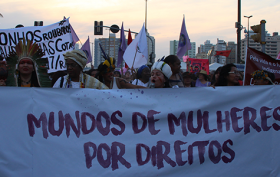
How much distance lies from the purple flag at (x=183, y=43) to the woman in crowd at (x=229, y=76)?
4539 mm

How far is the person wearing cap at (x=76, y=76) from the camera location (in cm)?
353

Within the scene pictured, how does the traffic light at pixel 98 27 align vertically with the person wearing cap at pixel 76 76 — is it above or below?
above

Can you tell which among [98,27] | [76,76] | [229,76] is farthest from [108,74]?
[98,27]

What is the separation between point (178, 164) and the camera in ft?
9.93

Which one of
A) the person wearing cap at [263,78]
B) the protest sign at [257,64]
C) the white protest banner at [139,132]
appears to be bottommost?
the white protest banner at [139,132]

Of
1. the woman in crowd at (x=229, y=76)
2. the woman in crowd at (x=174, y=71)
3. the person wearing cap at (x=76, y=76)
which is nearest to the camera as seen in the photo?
the person wearing cap at (x=76, y=76)

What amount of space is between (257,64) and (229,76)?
49.2 inches

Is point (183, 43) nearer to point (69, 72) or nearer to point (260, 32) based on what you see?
point (260, 32)

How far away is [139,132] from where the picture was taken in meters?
3.08

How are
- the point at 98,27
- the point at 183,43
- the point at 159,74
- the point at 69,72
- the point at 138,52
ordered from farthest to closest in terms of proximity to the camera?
1. the point at 98,27
2. the point at 183,43
3. the point at 138,52
4. the point at 159,74
5. the point at 69,72

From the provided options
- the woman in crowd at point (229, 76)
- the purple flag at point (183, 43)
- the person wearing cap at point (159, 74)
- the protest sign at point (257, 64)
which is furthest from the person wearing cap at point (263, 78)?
the purple flag at point (183, 43)

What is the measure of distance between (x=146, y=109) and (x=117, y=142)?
0.46 meters

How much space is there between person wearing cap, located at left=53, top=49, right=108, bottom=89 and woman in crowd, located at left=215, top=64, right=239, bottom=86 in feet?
6.16

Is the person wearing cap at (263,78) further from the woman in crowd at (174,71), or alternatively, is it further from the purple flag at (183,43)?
the purple flag at (183,43)
